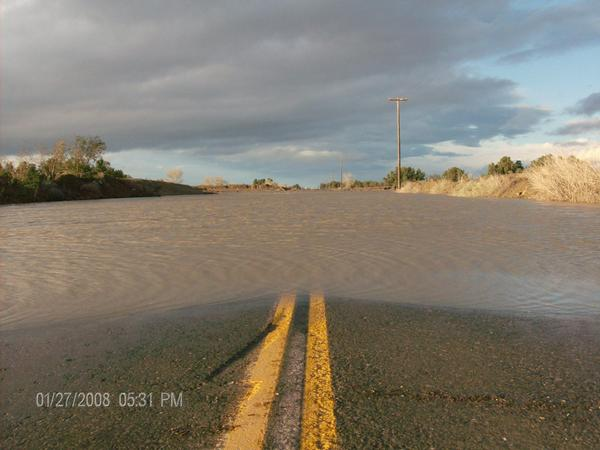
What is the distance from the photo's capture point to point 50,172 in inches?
1901

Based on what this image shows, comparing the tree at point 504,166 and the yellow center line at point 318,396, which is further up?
the tree at point 504,166

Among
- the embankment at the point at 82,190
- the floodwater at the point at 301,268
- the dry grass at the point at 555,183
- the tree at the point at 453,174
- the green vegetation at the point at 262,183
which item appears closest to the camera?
the floodwater at the point at 301,268

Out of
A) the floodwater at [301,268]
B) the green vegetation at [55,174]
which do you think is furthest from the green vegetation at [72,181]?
the floodwater at [301,268]

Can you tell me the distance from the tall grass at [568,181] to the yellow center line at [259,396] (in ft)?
79.3

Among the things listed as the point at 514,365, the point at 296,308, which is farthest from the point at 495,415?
the point at 296,308

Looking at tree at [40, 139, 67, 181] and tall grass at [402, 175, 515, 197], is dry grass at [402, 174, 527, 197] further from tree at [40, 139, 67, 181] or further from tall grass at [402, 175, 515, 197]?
tree at [40, 139, 67, 181]

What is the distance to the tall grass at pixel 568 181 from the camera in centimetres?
2366

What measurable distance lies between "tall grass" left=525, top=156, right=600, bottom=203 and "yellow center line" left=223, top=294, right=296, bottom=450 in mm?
24168

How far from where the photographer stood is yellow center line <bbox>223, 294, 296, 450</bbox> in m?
2.44

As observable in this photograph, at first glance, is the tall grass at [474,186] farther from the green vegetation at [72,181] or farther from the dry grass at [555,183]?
the green vegetation at [72,181]

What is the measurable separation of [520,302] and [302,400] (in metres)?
3.44

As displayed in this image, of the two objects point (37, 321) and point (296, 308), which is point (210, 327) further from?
point (37, 321)

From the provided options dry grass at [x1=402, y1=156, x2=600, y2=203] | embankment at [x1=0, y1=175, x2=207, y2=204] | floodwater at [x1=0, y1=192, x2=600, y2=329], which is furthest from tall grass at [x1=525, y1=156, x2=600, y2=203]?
embankment at [x1=0, y1=175, x2=207, y2=204]

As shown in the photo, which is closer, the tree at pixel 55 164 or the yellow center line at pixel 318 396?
the yellow center line at pixel 318 396
